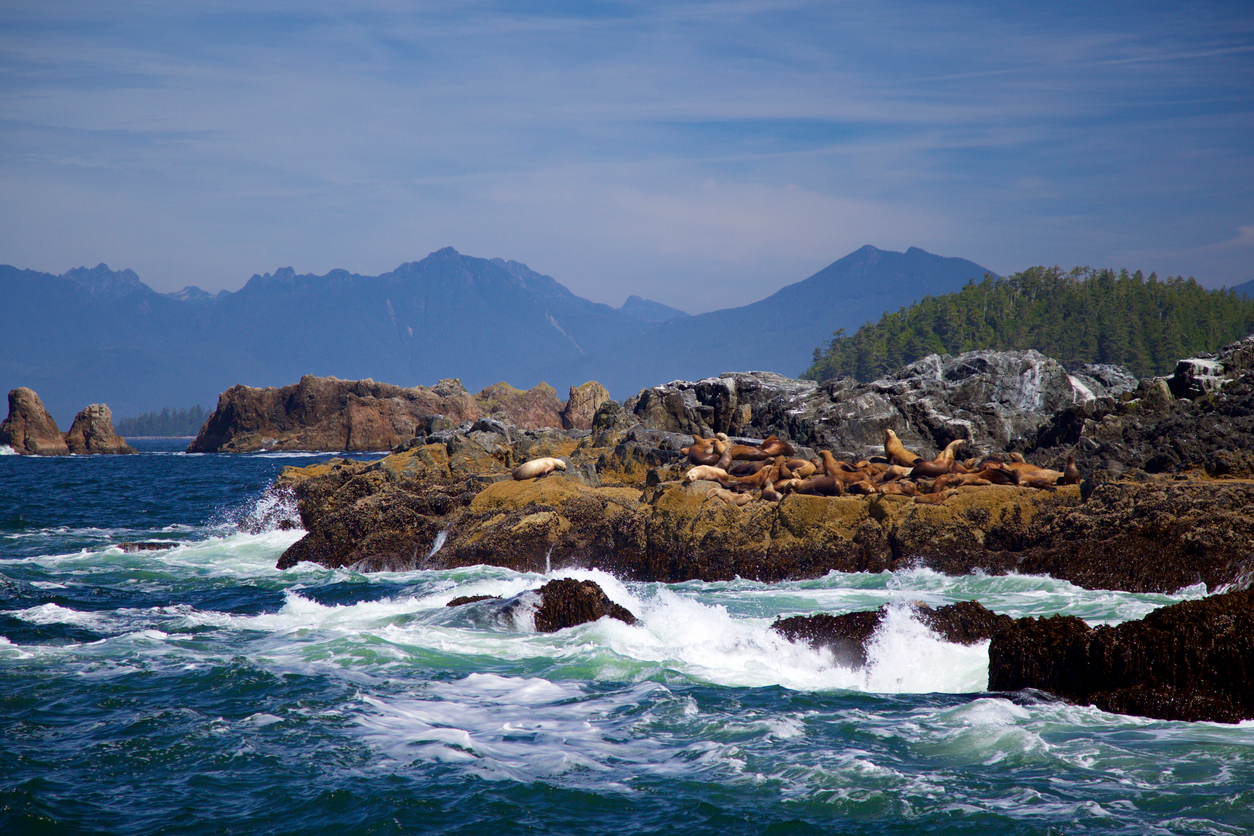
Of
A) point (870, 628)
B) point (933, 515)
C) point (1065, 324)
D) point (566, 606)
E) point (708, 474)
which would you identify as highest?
point (1065, 324)

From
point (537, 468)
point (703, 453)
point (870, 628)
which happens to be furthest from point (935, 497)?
point (537, 468)

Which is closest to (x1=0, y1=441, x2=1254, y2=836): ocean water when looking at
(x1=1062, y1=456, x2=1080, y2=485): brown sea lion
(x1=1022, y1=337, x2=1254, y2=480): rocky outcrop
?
(x1=1062, y1=456, x2=1080, y2=485): brown sea lion

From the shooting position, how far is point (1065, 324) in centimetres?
9106

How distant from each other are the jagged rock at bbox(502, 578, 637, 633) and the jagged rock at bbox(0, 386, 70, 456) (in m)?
102

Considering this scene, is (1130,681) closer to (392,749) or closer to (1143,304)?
(392,749)

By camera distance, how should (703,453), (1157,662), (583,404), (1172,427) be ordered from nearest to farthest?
(1157,662), (1172,427), (703,453), (583,404)

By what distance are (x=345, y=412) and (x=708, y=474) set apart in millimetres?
87731

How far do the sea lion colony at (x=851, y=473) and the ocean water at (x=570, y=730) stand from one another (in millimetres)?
3656

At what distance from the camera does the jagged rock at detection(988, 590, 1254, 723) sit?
7789 mm

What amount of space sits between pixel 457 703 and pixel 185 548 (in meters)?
16.9

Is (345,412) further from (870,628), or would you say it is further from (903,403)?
(870,628)

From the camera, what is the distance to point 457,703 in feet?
30.6

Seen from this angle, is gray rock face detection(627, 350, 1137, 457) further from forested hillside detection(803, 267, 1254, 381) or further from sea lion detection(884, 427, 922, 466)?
forested hillside detection(803, 267, 1254, 381)

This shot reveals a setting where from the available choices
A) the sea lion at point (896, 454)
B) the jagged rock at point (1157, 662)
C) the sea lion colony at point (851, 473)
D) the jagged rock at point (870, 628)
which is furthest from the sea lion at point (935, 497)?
the jagged rock at point (1157, 662)
